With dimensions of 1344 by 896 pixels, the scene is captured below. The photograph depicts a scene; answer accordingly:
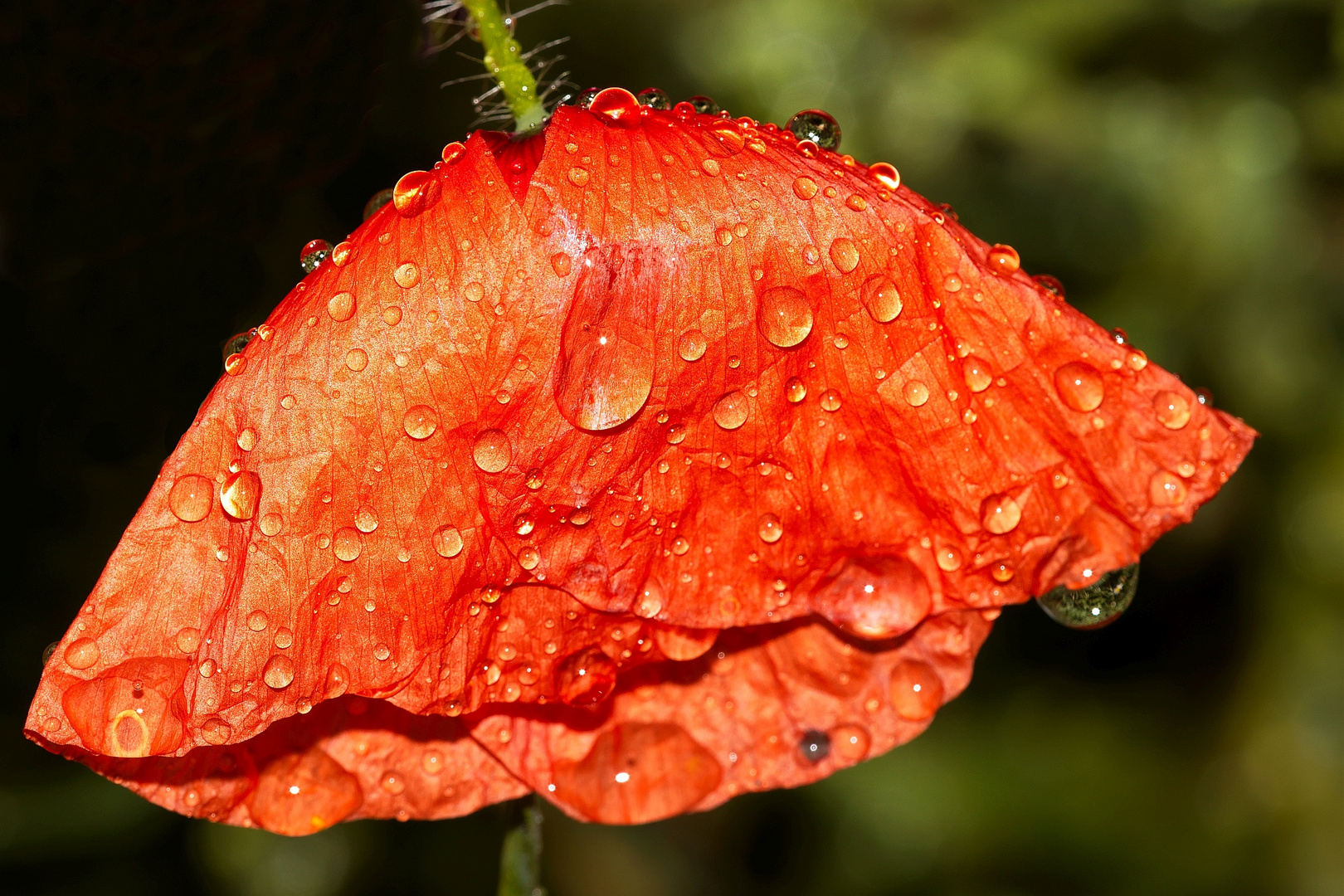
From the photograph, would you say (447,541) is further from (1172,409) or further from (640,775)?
(1172,409)

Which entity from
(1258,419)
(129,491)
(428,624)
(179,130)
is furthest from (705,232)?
(1258,419)

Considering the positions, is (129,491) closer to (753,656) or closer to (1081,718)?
(753,656)

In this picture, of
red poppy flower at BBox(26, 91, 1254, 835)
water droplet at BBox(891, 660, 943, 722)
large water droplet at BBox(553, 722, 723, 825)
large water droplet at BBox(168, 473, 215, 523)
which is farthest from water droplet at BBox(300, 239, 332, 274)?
water droplet at BBox(891, 660, 943, 722)

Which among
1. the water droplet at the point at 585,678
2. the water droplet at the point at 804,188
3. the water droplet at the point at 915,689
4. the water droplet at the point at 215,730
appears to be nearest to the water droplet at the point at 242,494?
the water droplet at the point at 215,730

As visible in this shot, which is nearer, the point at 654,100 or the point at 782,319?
the point at 782,319

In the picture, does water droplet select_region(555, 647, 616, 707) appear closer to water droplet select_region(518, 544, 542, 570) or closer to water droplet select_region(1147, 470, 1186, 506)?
water droplet select_region(518, 544, 542, 570)

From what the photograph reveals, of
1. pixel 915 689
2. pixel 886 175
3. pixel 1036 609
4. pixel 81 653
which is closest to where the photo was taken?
pixel 81 653

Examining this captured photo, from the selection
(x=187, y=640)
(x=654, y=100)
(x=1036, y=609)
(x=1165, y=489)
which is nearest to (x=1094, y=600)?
(x=1165, y=489)
